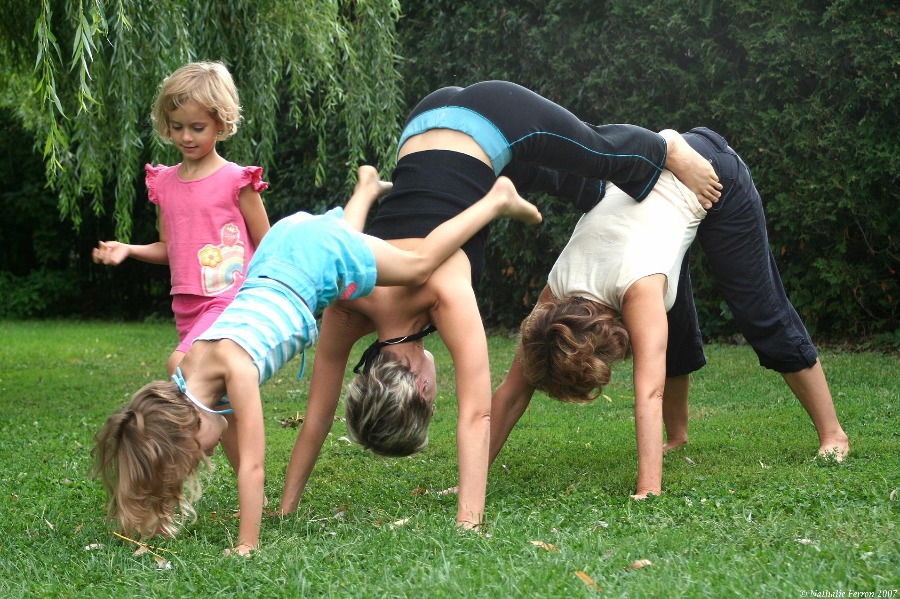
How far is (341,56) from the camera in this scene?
871 cm

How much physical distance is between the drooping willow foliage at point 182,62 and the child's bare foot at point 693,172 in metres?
2.97

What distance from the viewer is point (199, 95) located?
4414mm

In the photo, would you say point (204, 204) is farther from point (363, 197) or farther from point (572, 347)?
point (572, 347)

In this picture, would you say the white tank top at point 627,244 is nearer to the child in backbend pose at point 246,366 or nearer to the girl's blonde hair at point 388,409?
the child in backbend pose at point 246,366

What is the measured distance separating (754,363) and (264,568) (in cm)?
564

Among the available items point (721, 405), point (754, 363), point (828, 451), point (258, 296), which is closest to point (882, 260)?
point (754, 363)

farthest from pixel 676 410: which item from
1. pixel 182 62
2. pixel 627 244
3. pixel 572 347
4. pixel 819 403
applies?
pixel 182 62

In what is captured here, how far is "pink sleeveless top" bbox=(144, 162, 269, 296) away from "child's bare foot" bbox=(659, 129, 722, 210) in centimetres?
183

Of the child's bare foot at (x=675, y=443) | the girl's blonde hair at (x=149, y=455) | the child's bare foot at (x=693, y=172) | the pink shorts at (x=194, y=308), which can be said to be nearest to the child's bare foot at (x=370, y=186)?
the pink shorts at (x=194, y=308)

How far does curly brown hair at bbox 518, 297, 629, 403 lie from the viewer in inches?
159

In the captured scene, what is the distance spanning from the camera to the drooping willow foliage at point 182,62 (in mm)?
6629

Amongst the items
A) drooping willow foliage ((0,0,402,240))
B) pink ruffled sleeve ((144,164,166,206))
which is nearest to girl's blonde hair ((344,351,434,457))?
pink ruffled sleeve ((144,164,166,206))

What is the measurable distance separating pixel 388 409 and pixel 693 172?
6.16 feet

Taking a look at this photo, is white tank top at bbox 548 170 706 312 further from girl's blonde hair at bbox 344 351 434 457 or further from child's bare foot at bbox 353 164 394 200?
girl's blonde hair at bbox 344 351 434 457
